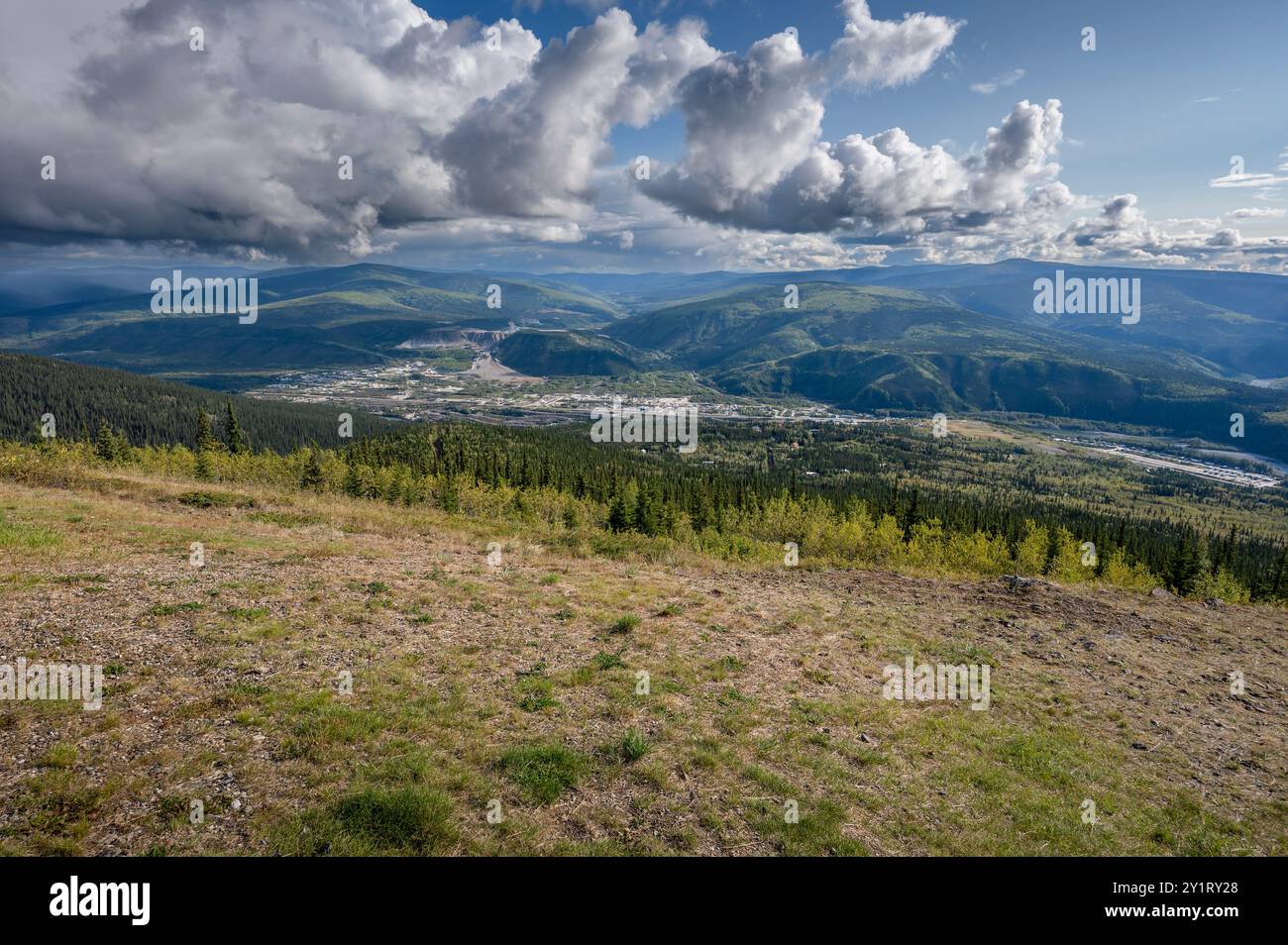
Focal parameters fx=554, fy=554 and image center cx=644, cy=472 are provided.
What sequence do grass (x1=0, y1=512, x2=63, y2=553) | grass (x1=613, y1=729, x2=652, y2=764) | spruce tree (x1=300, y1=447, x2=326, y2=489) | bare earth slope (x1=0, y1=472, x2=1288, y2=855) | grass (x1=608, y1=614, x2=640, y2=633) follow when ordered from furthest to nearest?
spruce tree (x1=300, y1=447, x2=326, y2=489), grass (x1=0, y1=512, x2=63, y2=553), grass (x1=608, y1=614, x2=640, y2=633), grass (x1=613, y1=729, x2=652, y2=764), bare earth slope (x1=0, y1=472, x2=1288, y2=855)

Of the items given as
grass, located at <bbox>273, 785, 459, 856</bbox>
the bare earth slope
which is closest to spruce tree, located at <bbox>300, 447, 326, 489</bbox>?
the bare earth slope

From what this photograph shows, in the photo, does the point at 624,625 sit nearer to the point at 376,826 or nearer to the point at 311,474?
the point at 376,826

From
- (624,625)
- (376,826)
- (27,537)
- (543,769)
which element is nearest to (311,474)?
(27,537)

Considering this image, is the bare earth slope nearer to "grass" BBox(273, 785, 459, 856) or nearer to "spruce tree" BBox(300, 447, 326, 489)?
"grass" BBox(273, 785, 459, 856)

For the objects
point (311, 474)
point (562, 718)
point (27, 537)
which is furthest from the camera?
point (311, 474)

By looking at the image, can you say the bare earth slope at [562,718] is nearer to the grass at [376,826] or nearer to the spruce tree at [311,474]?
the grass at [376,826]

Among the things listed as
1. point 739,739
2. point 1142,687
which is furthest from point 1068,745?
point 739,739

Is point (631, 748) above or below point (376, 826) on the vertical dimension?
below

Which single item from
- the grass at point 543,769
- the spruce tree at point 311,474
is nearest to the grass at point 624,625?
the grass at point 543,769
